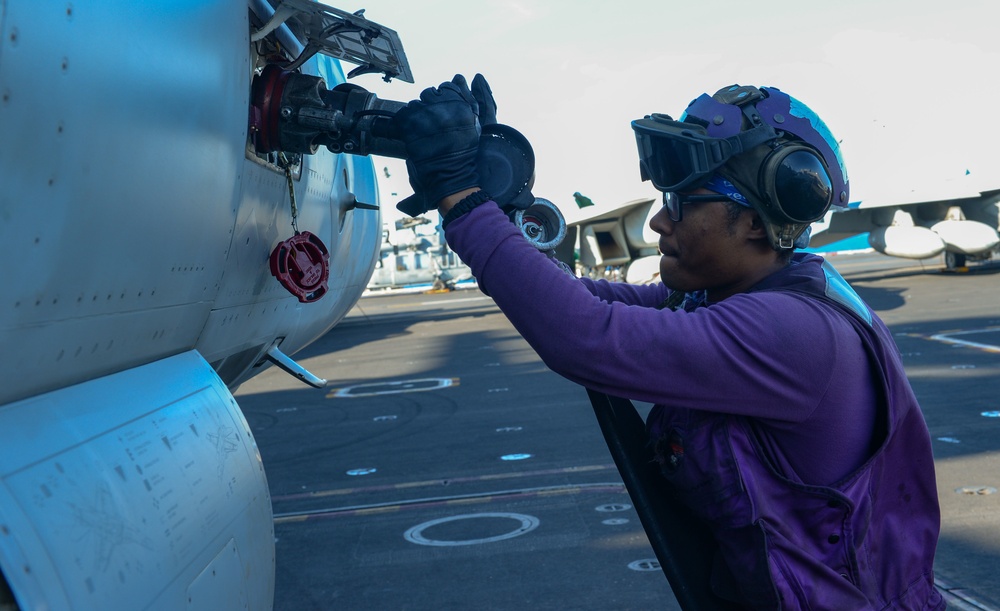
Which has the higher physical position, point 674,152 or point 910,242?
point 674,152

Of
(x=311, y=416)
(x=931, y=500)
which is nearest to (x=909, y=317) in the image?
(x=311, y=416)

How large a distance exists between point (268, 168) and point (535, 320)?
1.13m

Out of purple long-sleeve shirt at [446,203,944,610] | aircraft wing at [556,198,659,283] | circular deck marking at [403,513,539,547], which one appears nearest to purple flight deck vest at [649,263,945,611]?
purple long-sleeve shirt at [446,203,944,610]

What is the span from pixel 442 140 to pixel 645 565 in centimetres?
366

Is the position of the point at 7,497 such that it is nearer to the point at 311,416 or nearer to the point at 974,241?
the point at 311,416

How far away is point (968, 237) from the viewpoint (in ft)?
81.1

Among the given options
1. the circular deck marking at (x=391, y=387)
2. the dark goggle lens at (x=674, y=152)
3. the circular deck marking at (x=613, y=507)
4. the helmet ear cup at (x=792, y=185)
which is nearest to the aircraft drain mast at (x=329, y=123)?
the dark goggle lens at (x=674, y=152)

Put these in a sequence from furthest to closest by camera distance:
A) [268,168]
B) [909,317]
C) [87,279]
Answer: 1. [909,317]
2. [268,168]
3. [87,279]

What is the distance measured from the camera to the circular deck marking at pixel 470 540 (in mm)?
5633

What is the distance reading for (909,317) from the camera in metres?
17.2

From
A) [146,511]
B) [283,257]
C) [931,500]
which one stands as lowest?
[931,500]

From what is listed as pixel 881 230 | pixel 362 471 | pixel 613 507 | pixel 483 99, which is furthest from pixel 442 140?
pixel 881 230

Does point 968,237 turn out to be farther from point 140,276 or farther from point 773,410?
point 140,276

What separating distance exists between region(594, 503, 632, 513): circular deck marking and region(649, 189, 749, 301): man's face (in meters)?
4.11
